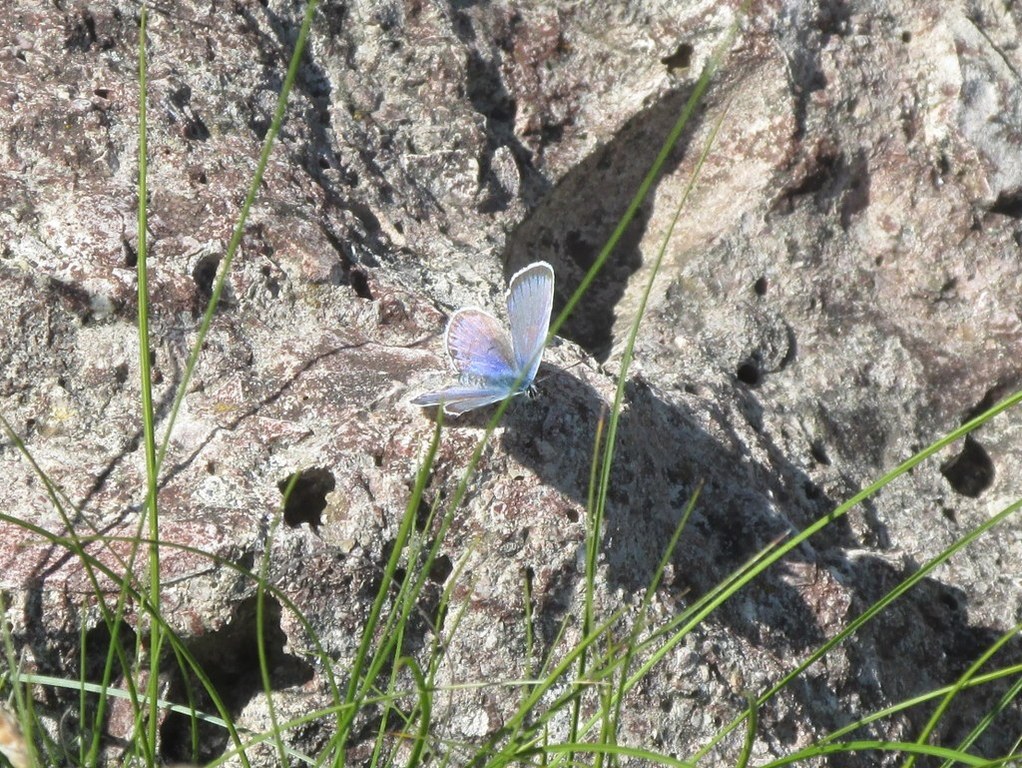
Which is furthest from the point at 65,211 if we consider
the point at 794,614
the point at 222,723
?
the point at 794,614

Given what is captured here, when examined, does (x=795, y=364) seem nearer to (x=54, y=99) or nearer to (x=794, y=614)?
(x=794, y=614)

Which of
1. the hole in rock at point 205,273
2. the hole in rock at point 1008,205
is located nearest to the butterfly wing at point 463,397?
the hole in rock at point 205,273

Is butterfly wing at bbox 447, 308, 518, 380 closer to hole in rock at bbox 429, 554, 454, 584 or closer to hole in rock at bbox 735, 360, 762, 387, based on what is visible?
hole in rock at bbox 429, 554, 454, 584

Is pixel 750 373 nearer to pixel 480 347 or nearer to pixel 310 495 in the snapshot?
pixel 480 347

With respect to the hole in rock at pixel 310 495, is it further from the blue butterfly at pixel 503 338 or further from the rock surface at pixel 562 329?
the blue butterfly at pixel 503 338

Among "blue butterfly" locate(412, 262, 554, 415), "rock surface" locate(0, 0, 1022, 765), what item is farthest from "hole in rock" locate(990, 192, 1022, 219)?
"blue butterfly" locate(412, 262, 554, 415)

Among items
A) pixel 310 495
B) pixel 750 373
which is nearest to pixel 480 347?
pixel 310 495

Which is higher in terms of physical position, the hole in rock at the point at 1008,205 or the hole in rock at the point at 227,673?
the hole in rock at the point at 1008,205
